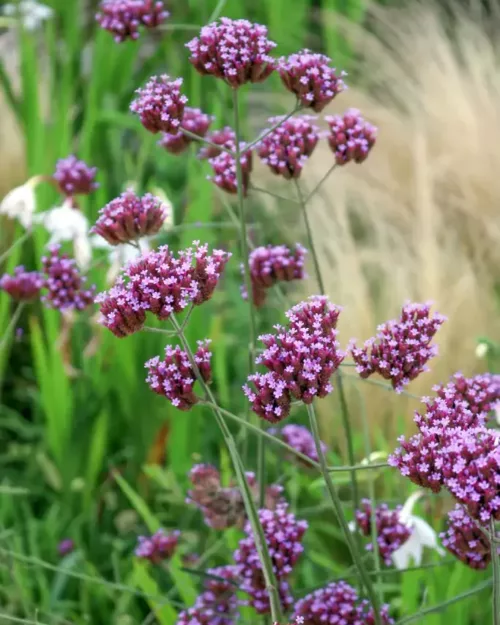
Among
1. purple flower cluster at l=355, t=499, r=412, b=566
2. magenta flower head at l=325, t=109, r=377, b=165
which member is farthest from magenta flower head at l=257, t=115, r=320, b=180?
purple flower cluster at l=355, t=499, r=412, b=566

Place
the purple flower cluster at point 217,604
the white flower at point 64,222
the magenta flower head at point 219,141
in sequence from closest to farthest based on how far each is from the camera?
the purple flower cluster at point 217,604
the magenta flower head at point 219,141
the white flower at point 64,222

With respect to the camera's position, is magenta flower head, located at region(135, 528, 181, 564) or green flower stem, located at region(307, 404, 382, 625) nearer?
green flower stem, located at region(307, 404, 382, 625)

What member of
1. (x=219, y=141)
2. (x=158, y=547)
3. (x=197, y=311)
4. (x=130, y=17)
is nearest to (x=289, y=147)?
(x=219, y=141)

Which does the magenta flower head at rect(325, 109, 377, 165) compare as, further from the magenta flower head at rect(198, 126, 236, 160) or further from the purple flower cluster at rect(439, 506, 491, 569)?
the purple flower cluster at rect(439, 506, 491, 569)

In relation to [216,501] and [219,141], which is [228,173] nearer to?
[219,141]

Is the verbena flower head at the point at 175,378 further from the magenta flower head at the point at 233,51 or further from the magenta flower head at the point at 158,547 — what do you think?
the magenta flower head at the point at 158,547

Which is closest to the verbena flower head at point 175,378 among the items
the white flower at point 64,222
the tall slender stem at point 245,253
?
the tall slender stem at point 245,253
